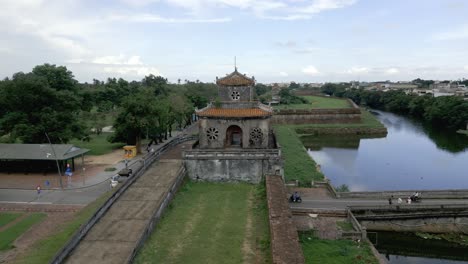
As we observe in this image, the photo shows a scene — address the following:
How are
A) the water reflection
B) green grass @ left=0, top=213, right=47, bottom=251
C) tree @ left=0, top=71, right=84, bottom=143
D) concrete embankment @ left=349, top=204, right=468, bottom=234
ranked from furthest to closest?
tree @ left=0, top=71, right=84, bottom=143 → concrete embankment @ left=349, top=204, right=468, bottom=234 → the water reflection → green grass @ left=0, top=213, right=47, bottom=251

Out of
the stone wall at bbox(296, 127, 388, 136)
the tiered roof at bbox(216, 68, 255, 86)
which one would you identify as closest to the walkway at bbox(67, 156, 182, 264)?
the tiered roof at bbox(216, 68, 255, 86)

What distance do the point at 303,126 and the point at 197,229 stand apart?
191 ft

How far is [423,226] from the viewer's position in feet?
86.6

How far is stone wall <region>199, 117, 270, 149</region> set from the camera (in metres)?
34.7

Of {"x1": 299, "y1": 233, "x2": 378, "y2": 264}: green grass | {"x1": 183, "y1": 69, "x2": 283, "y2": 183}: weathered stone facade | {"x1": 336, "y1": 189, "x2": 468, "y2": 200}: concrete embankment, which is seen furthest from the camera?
{"x1": 183, "y1": 69, "x2": 283, "y2": 183}: weathered stone facade

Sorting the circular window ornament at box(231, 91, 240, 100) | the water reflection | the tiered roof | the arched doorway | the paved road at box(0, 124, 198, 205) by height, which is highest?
the tiered roof

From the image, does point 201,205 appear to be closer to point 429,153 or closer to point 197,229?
point 197,229

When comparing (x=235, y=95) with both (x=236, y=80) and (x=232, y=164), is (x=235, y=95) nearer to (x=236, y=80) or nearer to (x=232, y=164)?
(x=236, y=80)

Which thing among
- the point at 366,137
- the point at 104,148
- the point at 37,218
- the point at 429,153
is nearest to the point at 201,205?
the point at 37,218

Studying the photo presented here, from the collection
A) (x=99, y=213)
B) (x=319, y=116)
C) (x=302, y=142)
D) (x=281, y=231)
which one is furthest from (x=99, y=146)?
(x=319, y=116)

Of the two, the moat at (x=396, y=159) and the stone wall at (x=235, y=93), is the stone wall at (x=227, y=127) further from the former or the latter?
the moat at (x=396, y=159)

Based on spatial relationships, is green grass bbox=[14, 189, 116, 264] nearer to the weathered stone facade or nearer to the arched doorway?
the weathered stone facade

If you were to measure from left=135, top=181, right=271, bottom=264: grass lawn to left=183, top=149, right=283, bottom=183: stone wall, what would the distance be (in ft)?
6.86

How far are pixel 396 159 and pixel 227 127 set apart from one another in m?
26.1
